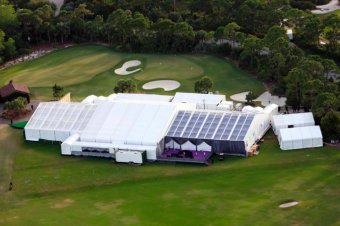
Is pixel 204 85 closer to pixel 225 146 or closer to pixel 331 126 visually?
pixel 225 146

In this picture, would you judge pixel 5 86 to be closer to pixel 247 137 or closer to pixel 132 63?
pixel 132 63

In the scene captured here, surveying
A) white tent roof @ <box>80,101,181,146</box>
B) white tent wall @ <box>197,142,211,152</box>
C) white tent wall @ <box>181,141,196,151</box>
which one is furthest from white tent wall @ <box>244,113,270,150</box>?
white tent roof @ <box>80,101,181,146</box>

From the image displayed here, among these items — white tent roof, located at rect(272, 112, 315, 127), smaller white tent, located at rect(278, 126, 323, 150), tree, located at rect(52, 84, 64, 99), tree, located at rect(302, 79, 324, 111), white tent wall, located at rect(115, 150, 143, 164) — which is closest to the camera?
white tent wall, located at rect(115, 150, 143, 164)

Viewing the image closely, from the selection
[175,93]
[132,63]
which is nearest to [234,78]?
[175,93]

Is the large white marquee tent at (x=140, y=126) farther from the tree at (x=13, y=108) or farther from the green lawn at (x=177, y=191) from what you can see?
the tree at (x=13, y=108)

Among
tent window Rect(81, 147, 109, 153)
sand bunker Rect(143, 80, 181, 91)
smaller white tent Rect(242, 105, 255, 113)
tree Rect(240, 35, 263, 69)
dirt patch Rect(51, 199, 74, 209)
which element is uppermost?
tree Rect(240, 35, 263, 69)

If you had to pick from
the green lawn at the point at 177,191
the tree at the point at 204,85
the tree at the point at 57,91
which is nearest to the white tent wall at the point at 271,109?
the green lawn at the point at 177,191

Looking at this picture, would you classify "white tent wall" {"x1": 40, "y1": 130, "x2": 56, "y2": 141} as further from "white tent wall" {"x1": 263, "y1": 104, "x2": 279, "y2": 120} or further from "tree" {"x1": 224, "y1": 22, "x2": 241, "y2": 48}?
"tree" {"x1": 224, "y1": 22, "x2": 241, "y2": 48}
